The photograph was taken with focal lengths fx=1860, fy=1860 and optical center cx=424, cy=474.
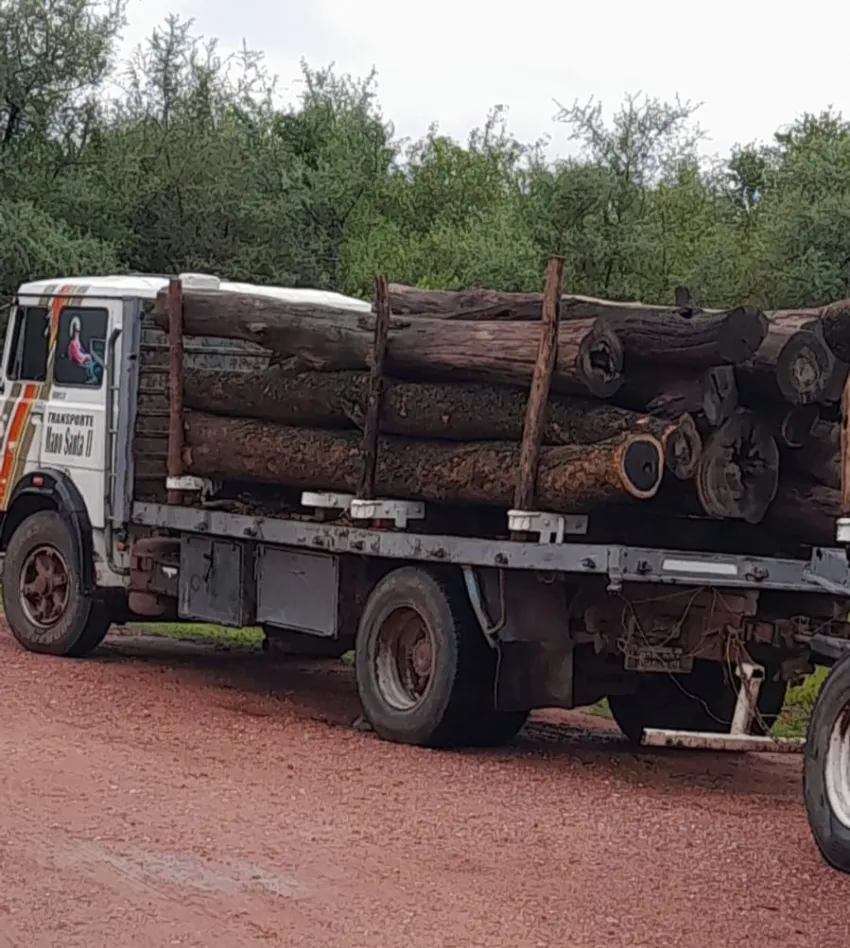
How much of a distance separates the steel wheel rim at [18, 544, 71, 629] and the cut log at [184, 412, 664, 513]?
1.70 metres

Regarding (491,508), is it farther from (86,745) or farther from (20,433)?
(20,433)

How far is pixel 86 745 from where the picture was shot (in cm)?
1021

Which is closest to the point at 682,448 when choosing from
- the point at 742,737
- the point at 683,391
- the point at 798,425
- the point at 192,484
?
the point at 683,391

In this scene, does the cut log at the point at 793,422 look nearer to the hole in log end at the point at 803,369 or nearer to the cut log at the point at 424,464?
the hole in log end at the point at 803,369

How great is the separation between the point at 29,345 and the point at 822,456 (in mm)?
6771

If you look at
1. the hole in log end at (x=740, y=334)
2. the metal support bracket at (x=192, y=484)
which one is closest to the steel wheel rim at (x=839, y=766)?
the hole in log end at (x=740, y=334)

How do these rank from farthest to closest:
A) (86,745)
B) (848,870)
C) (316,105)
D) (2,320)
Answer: (316,105) < (2,320) < (86,745) < (848,870)

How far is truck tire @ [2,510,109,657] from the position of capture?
1384 centimetres

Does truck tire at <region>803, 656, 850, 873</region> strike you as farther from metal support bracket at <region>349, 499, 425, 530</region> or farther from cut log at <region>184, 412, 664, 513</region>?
metal support bracket at <region>349, 499, 425, 530</region>

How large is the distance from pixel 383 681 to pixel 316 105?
22.6 m

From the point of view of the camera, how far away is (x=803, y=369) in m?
9.70

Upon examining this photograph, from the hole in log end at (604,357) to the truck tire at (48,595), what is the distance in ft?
17.4

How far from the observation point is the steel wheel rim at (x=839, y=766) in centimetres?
788

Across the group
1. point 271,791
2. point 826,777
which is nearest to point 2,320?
point 271,791
